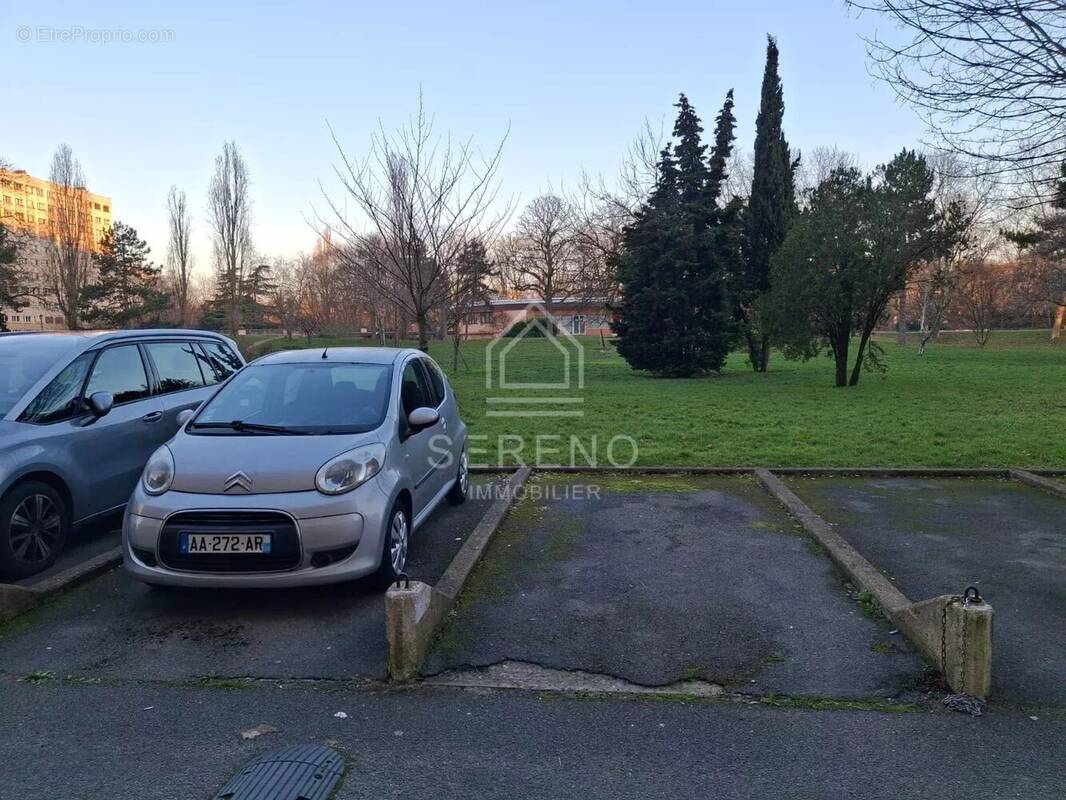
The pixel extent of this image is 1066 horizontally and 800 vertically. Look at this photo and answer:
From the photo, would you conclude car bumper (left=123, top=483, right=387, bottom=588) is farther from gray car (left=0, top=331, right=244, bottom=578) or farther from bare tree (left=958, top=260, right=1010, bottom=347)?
bare tree (left=958, top=260, right=1010, bottom=347)

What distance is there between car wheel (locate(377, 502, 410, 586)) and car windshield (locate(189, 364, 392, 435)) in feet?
2.31

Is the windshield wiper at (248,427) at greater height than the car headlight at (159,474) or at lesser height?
greater

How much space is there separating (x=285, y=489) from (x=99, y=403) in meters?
2.27

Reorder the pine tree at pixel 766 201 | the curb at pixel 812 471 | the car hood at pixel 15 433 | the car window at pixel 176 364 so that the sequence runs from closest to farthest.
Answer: the car hood at pixel 15 433, the car window at pixel 176 364, the curb at pixel 812 471, the pine tree at pixel 766 201

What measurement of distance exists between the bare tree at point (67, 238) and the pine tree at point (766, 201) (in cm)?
4040

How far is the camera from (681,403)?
18.1 m

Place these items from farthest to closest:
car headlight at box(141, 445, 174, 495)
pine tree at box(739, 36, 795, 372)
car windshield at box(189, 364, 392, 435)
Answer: pine tree at box(739, 36, 795, 372) → car windshield at box(189, 364, 392, 435) → car headlight at box(141, 445, 174, 495)

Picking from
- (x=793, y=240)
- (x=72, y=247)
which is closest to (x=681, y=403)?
(x=793, y=240)

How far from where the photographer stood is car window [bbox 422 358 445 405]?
280 inches

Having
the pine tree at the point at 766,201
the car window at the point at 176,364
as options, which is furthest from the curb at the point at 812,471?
the pine tree at the point at 766,201

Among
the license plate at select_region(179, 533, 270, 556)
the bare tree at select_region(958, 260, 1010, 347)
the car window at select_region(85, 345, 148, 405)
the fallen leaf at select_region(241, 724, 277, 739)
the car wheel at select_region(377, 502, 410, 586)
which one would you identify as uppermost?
the bare tree at select_region(958, 260, 1010, 347)

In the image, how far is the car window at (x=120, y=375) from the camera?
623 cm

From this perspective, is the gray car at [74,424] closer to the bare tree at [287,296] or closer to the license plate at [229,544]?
the license plate at [229,544]

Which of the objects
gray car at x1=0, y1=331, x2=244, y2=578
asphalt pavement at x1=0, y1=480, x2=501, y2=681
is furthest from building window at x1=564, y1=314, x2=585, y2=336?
asphalt pavement at x1=0, y1=480, x2=501, y2=681
